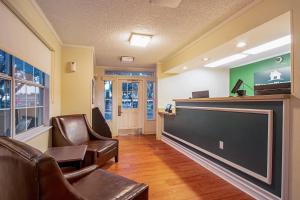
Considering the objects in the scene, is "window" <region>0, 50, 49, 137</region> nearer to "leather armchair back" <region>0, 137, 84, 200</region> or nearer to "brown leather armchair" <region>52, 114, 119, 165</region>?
"brown leather armchair" <region>52, 114, 119, 165</region>

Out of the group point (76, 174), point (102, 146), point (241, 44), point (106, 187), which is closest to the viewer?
point (106, 187)

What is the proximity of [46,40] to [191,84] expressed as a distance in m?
3.83

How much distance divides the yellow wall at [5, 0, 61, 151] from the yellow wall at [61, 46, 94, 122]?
0.15 metres

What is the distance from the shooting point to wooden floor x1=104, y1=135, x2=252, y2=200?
2.11 meters

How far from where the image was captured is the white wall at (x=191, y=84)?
4.97 metres

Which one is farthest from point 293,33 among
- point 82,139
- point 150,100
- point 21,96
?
point 150,100

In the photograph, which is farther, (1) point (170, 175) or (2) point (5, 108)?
(1) point (170, 175)

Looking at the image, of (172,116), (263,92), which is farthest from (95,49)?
(263,92)

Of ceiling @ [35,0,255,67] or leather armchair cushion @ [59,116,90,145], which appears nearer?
ceiling @ [35,0,255,67]

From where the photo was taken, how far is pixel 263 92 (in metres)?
2.07

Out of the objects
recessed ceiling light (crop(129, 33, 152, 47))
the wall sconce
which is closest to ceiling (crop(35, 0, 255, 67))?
recessed ceiling light (crop(129, 33, 152, 47))

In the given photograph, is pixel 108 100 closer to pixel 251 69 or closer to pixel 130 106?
pixel 130 106

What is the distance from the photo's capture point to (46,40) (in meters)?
2.48

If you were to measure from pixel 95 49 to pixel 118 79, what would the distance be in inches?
73.0
